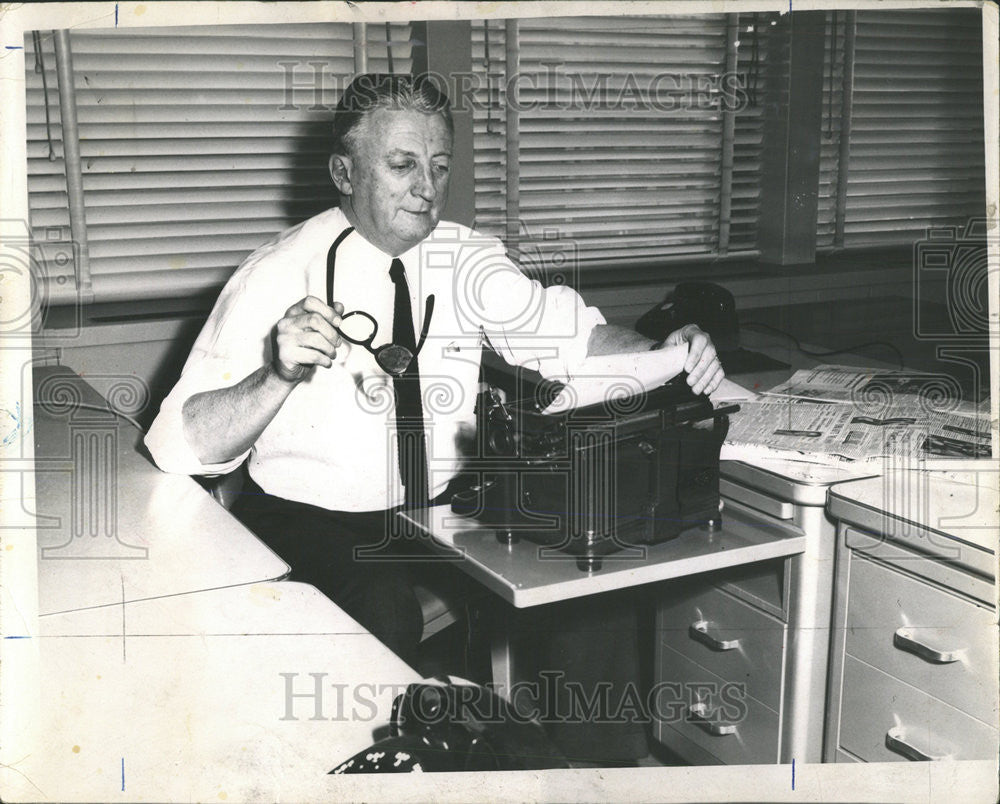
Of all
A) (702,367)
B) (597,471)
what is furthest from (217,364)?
(702,367)

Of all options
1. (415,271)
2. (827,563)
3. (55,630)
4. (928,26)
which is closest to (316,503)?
(415,271)

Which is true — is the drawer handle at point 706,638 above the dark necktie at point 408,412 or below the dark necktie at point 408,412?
below

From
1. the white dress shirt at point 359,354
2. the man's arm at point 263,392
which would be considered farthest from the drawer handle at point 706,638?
the man's arm at point 263,392

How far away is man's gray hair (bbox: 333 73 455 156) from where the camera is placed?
68.2 inches

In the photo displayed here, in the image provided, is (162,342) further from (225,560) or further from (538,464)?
(538,464)

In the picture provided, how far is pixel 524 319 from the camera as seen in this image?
2.06m

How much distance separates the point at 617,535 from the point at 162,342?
1229 millimetres

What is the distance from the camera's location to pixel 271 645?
1094 millimetres

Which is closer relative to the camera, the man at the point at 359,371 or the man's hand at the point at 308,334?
the man's hand at the point at 308,334

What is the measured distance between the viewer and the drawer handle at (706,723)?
1719 millimetres

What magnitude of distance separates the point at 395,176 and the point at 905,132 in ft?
4.45

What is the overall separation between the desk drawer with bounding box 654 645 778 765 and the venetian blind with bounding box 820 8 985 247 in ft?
3.84

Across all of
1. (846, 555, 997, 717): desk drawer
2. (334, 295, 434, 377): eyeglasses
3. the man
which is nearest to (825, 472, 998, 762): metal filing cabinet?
(846, 555, 997, 717): desk drawer

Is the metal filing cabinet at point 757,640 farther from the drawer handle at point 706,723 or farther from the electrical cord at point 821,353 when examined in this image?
the electrical cord at point 821,353
